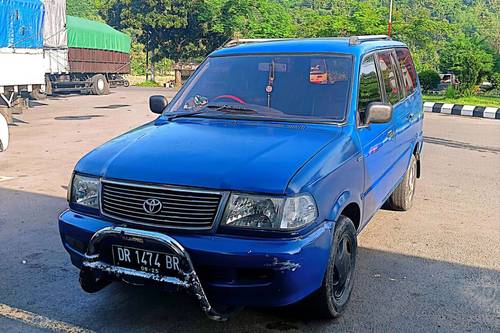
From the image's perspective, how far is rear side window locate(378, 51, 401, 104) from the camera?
16.3 ft

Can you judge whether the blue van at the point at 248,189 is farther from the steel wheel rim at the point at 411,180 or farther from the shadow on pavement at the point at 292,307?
the steel wheel rim at the point at 411,180

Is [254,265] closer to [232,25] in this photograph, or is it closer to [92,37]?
[92,37]

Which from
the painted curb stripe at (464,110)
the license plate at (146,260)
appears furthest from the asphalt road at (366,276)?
the painted curb stripe at (464,110)

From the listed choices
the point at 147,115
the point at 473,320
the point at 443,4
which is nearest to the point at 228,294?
the point at 473,320

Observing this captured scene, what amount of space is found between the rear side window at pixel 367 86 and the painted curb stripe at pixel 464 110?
509 inches

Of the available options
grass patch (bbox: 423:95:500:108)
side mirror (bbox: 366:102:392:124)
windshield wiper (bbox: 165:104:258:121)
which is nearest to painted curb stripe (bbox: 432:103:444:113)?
grass patch (bbox: 423:95:500:108)

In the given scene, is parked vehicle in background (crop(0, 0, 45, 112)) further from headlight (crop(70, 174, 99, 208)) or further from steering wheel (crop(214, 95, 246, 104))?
headlight (crop(70, 174, 99, 208))

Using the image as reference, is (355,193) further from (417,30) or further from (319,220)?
(417,30)

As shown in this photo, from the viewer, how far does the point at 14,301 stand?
3.83 m

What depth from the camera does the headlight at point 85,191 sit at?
338 centimetres

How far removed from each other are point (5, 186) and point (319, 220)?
539 cm

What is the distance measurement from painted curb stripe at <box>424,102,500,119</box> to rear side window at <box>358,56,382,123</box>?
509 inches

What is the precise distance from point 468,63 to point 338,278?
18109mm

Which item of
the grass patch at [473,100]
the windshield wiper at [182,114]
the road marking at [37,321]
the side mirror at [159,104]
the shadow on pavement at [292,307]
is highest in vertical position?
the side mirror at [159,104]
